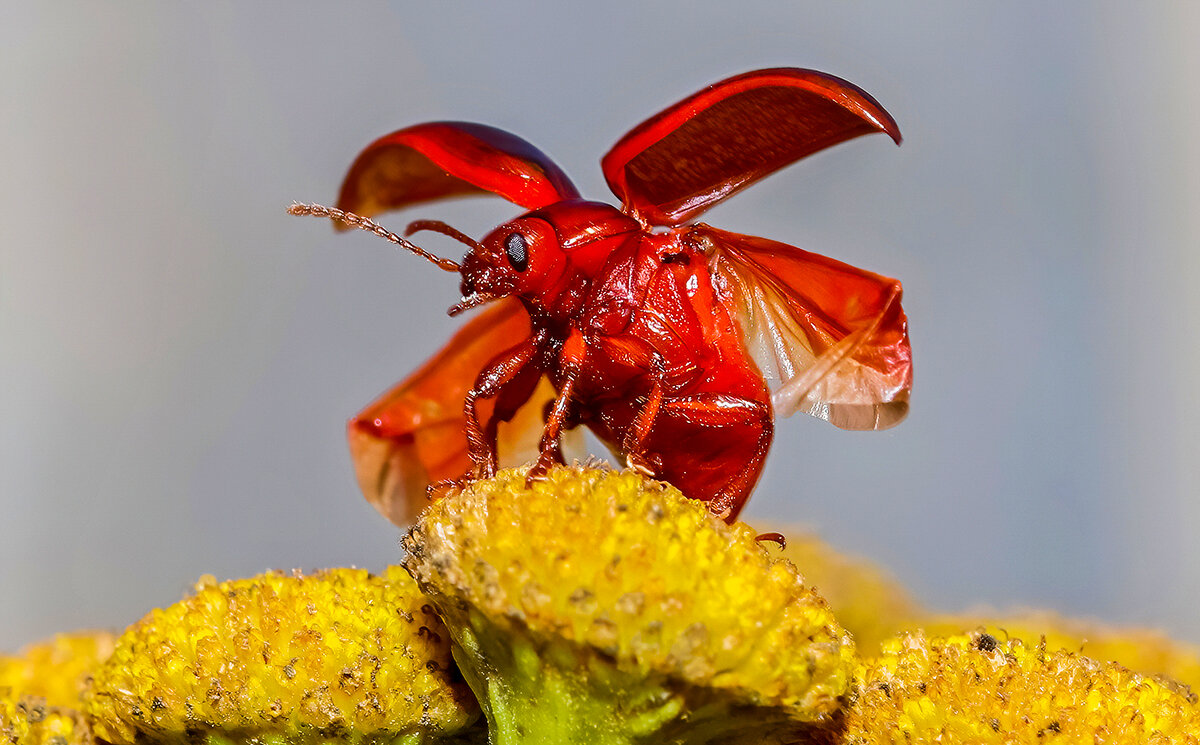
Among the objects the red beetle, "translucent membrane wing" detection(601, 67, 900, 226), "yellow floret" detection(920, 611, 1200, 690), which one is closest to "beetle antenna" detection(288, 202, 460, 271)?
the red beetle

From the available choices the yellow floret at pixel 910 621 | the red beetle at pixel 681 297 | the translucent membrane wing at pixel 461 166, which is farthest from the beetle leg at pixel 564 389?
the yellow floret at pixel 910 621

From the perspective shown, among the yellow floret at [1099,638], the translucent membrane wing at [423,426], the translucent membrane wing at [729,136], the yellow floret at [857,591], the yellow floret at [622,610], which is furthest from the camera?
the yellow floret at [857,591]

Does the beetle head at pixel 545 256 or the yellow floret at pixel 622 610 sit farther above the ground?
the beetle head at pixel 545 256

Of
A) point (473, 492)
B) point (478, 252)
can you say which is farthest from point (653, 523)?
point (478, 252)

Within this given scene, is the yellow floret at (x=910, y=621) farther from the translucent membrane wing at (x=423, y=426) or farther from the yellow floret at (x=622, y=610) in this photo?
the yellow floret at (x=622, y=610)

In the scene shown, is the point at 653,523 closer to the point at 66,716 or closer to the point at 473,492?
the point at 473,492
